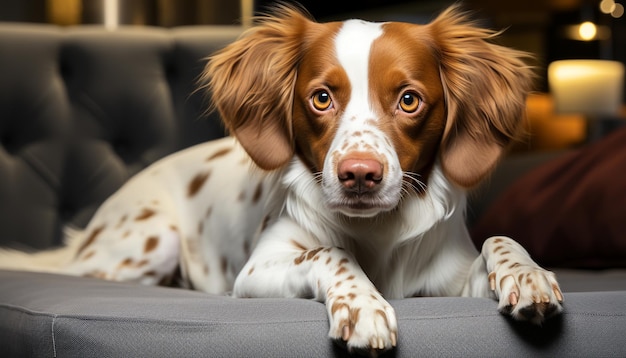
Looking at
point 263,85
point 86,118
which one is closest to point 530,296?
point 263,85

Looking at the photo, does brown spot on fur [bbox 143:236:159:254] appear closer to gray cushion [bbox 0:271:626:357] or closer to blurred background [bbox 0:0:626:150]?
gray cushion [bbox 0:271:626:357]

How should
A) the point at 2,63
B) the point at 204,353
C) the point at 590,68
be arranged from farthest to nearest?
the point at 590,68
the point at 2,63
the point at 204,353

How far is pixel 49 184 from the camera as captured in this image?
279 centimetres

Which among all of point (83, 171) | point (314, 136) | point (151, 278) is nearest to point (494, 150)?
point (314, 136)

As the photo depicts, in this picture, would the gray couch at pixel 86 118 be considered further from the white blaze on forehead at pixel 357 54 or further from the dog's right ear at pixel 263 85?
the white blaze on forehead at pixel 357 54

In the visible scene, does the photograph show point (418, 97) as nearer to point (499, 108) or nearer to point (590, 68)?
point (499, 108)

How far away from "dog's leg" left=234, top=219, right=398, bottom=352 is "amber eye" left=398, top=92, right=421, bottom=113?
0.29 metres

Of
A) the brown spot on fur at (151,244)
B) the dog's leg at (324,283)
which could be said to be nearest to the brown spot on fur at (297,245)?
the dog's leg at (324,283)

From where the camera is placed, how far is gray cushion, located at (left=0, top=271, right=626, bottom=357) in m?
1.33

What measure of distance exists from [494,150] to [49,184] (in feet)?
5.16

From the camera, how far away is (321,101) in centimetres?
167

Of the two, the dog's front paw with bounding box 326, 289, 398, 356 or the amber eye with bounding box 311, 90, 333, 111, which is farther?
the amber eye with bounding box 311, 90, 333, 111

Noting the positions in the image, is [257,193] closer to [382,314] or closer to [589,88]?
[382,314]

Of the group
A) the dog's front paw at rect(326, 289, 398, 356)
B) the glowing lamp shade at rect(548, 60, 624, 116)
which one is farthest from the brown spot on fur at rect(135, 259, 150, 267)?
the glowing lamp shade at rect(548, 60, 624, 116)
